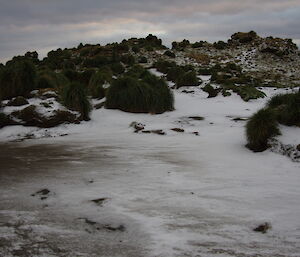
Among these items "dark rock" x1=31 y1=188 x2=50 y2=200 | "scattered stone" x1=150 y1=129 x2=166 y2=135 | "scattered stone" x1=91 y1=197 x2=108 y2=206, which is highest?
"scattered stone" x1=150 y1=129 x2=166 y2=135

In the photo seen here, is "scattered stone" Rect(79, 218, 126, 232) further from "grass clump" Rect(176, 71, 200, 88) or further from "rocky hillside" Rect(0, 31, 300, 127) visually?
"grass clump" Rect(176, 71, 200, 88)

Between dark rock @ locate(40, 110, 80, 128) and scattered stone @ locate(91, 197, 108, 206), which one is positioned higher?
dark rock @ locate(40, 110, 80, 128)

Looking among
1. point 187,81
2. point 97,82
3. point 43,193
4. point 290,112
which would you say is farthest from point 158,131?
point 187,81

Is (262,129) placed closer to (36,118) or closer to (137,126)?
(137,126)

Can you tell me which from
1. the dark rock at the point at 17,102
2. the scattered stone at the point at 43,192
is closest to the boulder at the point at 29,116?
the dark rock at the point at 17,102

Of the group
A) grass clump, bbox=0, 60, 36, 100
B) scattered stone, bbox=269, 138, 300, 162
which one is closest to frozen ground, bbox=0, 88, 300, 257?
scattered stone, bbox=269, 138, 300, 162

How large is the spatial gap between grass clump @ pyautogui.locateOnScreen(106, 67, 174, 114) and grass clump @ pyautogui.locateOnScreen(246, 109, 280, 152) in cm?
648

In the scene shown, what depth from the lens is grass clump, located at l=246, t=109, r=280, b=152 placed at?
28.4 ft

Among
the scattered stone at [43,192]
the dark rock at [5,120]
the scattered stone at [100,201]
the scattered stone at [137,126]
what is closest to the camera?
the scattered stone at [100,201]

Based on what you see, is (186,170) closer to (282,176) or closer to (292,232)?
A: (282,176)

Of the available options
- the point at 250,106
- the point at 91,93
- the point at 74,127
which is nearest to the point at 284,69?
the point at 250,106

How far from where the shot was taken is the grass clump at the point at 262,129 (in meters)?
8.65

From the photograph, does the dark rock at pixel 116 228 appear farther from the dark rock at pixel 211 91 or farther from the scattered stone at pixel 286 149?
the dark rock at pixel 211 91

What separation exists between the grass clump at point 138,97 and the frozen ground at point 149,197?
13.2 feet
